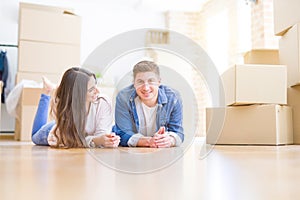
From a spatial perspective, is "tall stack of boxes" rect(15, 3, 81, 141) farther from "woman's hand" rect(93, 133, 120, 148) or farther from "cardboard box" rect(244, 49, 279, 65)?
"woman's hand" rect(93, 133, 120, 148)

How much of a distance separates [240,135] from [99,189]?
1515mm

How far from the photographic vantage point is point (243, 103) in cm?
179

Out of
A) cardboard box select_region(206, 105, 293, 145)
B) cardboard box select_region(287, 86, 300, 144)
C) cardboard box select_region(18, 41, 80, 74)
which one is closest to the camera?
cardboard box select_region(206, 105, 293, 145)

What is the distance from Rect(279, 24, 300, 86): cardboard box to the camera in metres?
1.82

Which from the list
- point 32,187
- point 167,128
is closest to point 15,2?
point 167,128

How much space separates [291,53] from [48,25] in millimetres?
2294

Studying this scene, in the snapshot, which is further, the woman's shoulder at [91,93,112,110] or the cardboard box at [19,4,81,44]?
the cardboard box at [19,4,81,44]

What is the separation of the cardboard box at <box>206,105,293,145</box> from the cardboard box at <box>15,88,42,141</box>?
164 centimetres

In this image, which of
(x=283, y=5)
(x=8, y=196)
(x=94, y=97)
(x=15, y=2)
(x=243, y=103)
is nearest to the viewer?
(x=8, y=196)

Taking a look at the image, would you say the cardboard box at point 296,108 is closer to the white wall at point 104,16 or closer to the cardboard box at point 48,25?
the cardboard box at point 48,25

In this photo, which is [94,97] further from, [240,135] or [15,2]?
[15,2]

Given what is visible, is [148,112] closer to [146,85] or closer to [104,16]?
[146,85]

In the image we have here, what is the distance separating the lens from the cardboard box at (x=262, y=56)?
208 cm

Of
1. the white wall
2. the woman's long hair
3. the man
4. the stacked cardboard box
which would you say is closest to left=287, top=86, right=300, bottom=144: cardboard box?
the stacked cardboard box
